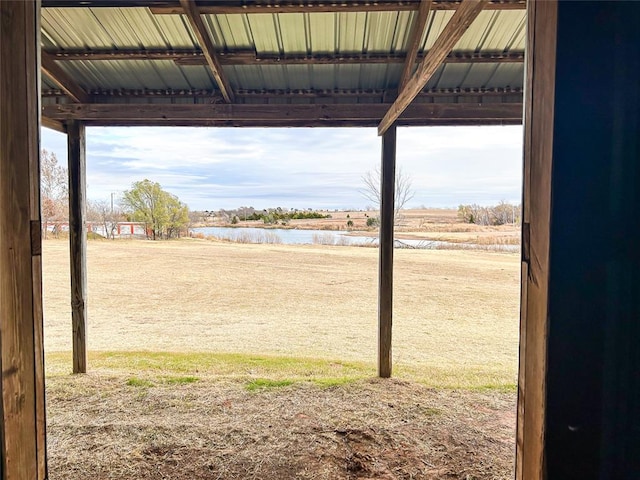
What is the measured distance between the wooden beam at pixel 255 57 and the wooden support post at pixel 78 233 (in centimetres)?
104

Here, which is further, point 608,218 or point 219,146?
point 219,146

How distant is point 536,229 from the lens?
2.15 feet

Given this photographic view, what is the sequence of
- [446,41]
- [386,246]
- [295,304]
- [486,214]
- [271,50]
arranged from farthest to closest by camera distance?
[486,214] → [295,304] → [386,246] → [271,50] → [446,41]

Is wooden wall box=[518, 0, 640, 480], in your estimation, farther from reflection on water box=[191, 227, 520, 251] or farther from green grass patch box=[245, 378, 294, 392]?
reflection on water box=[191, 227, 520, 251]

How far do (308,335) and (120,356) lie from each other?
307cm

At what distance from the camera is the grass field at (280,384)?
7.06 ft

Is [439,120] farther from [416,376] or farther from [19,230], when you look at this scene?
[19,230]

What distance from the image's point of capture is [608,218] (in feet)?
1.92

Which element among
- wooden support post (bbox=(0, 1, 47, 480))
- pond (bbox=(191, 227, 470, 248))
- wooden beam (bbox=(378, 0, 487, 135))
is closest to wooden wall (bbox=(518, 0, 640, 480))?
wooden beam (bbox=(378, 0, 487, 135))

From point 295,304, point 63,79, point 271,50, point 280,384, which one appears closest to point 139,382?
point 280,384

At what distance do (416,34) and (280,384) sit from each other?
3.25 m

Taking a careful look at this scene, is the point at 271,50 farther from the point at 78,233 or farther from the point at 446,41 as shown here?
the point at 78,233

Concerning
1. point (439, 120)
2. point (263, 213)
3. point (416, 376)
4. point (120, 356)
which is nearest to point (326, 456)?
point (416, 376)

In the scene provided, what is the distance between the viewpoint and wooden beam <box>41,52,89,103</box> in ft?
8.03
